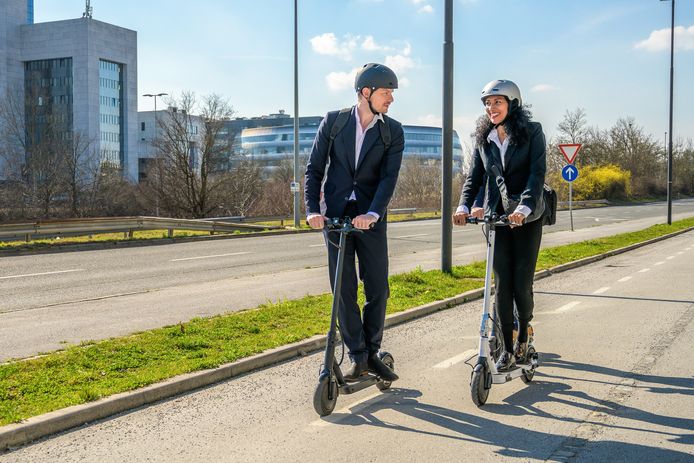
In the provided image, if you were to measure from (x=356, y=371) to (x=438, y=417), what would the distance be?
1.87 ft

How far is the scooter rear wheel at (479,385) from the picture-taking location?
15.5ft

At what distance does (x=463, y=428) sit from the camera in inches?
173

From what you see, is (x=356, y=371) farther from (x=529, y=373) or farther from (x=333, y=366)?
(x=529, y=373)

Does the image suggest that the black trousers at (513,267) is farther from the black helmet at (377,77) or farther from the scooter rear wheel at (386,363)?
the black helmet at (377,77)

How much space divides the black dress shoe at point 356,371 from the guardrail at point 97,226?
17566mm

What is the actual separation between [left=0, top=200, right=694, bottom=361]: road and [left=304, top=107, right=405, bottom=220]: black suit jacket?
11.2 ft

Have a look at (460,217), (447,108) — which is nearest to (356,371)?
(460,217)

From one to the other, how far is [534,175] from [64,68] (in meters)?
104

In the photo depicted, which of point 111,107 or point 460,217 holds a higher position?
point 111,107

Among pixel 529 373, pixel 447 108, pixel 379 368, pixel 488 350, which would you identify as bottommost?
pixel 529 373

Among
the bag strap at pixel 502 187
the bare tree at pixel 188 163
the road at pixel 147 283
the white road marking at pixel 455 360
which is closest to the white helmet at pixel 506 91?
the bag strap at pixel 502 187

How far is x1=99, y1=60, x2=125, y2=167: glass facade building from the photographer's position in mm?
102562

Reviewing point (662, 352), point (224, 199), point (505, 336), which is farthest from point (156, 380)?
point (224, 199)

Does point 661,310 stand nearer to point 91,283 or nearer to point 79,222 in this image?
point 91,283
